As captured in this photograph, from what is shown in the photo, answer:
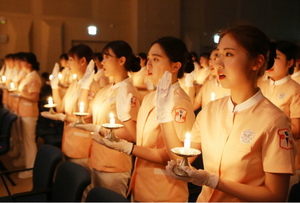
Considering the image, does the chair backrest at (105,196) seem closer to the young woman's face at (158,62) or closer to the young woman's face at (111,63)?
the young woman's face at (158,62)

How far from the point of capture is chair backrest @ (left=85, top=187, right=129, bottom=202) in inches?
55.7

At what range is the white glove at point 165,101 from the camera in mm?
1435

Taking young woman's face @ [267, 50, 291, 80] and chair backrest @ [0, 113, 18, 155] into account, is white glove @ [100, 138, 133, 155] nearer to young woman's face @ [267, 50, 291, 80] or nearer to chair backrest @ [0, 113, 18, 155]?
young woman's face @ [267, 50, 291, 80]

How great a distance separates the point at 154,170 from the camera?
5.61 feet

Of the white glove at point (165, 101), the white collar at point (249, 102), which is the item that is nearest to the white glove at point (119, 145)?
the white glove at point (165, 101)

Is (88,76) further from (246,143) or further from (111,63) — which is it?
(246,143)

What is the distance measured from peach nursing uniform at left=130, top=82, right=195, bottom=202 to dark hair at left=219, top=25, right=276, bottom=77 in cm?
53

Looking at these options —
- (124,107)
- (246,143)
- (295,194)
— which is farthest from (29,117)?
(246,143)

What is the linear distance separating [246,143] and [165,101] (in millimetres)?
455

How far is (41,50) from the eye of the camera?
880 cm

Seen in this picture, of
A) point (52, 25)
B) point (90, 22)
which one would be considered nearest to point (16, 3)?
point (52, 25)

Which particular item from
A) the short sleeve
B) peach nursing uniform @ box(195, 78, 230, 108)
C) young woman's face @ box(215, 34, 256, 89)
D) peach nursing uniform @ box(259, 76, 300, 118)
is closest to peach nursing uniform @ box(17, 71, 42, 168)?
peach nursing uniform @ box(195, 78, 230, 108)

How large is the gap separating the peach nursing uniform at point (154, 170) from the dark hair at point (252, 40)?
1.74 feet

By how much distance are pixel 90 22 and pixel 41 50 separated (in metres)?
1.70
